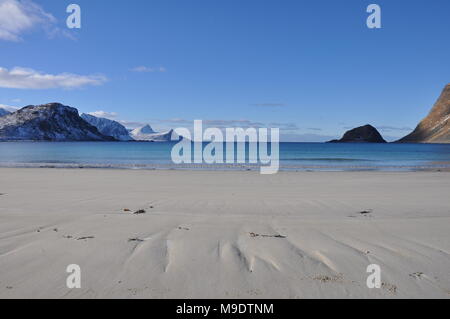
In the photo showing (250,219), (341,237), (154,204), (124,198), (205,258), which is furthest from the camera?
(124,198)

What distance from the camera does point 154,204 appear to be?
A: 10.4m

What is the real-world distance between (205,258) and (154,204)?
571cm

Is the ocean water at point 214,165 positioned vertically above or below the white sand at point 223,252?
below

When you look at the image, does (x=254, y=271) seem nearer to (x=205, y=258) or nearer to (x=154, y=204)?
(x=205, y=258)

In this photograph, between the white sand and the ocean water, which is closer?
the white sand

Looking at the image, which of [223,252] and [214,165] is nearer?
[223,252]

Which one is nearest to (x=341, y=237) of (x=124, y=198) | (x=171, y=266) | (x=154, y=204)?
(x=171, y=266)

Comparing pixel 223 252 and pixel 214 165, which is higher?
pixel 223 252

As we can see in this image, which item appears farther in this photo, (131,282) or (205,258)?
(205,258)

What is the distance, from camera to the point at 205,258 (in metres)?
5.06

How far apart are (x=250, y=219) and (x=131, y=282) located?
13.9ft

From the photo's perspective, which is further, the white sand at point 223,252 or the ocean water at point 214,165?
the ocean water at point 214,165
